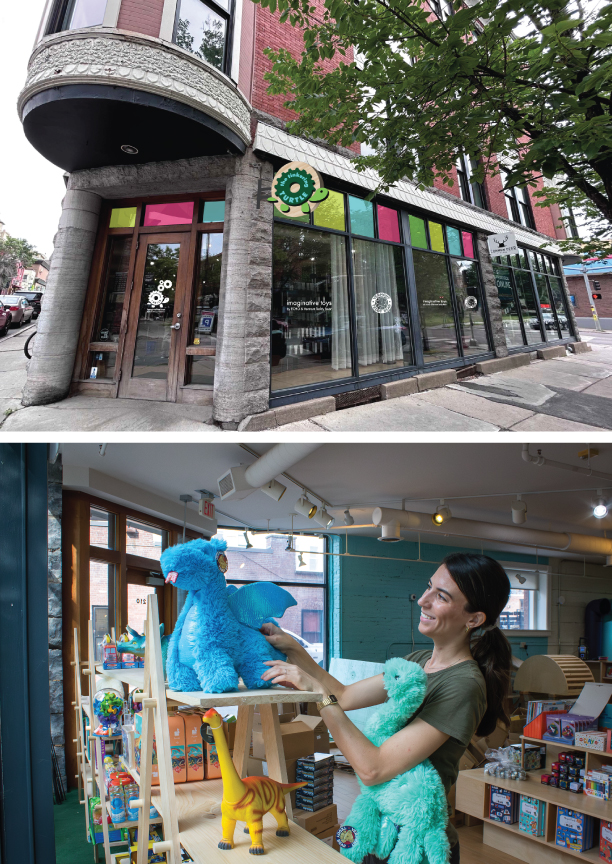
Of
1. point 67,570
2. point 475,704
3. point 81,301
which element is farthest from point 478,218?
point 475,704

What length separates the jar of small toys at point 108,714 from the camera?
3312mm

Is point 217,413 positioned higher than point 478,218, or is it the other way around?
point 478,218

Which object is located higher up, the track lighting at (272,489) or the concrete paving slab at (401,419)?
the concrete paving slab at (401,419)

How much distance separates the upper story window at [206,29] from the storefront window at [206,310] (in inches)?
55.0

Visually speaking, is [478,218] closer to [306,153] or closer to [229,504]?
[306,153]

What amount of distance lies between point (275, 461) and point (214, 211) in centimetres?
248

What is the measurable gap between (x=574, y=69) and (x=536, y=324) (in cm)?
823

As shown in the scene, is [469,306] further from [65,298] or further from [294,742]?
[294,742]

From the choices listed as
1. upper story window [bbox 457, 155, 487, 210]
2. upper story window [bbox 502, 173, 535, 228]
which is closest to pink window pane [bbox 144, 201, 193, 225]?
upper story window [bbox 457, 155, 487, 210]

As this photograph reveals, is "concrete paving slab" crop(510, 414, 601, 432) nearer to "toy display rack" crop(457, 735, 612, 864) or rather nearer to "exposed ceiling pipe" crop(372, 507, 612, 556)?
"exposed ceiling pipe" crop(372, 507, 612, 556)

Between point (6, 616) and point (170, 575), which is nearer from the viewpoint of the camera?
point (170, 575)

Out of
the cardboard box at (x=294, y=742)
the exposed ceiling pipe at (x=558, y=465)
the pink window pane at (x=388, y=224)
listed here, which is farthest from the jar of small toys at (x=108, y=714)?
the pink window pane at (x=388, y=224)

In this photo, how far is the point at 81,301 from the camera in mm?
5262

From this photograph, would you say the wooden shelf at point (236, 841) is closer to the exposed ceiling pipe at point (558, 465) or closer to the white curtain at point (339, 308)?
the exposed ceiling pipe at point (558, 465)
